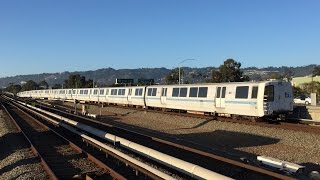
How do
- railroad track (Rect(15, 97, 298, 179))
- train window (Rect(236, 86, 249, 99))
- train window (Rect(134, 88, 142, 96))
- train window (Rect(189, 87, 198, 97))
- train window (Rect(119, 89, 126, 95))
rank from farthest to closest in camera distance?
1. train window (Rect(119, 89, 126, 95))
2. train window (Rect(134, 88, 142, 96))
3. train window (Rect(189, 87, 198, 97))
4. train window (Rect(236, 86, 249, 99))
5. railroad track (Rect(15, 97, 298, 179))

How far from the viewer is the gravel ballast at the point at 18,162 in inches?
525

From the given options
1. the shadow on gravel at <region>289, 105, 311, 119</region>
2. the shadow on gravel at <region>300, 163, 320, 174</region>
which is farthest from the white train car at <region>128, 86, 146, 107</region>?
the shadow on gravel at <region>300, 163, 320, 174</region>

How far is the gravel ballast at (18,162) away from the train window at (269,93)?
13499 mm

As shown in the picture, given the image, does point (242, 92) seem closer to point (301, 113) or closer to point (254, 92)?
point (254, 92)

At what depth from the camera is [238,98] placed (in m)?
27.8

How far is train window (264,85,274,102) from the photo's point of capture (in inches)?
1011

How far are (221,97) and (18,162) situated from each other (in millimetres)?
17149

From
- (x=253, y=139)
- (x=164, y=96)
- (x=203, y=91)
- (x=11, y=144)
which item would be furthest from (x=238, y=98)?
(x=11, y=144)

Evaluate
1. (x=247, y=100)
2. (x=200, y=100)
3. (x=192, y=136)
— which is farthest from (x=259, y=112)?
(x=200, y=100)

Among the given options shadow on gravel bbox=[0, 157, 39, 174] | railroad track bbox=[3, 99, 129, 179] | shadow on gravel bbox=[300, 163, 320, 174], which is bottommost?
shadow on gravel bbox=[0, 157, 39, 174]

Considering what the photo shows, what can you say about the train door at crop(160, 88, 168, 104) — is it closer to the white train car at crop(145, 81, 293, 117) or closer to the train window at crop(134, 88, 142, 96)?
the white train car at crop(145, 81, 293, 117)

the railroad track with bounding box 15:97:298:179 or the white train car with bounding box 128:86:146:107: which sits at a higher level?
the white train car with bounding box 128:86:146:107

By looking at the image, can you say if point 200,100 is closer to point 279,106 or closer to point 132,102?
point 279,106

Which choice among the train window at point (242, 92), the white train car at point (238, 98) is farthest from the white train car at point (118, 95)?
the train window at point (242, 92)
